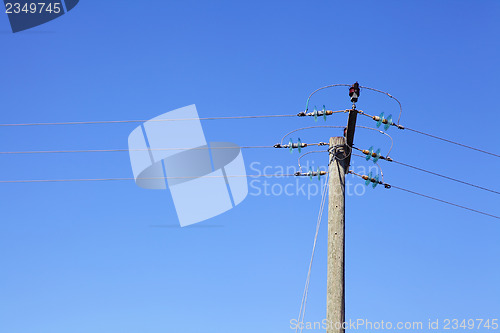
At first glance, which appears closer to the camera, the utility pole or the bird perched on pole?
the utility pole

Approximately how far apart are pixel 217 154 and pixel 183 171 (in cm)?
88

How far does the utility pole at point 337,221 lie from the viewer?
8398mm

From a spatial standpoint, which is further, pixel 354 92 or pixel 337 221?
pixel 354 92

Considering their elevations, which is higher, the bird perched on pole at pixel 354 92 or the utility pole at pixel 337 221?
the bird perched on pole at pixel 354 92

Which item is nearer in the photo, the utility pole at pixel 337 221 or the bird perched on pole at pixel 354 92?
the utility pole at pixel 337 221

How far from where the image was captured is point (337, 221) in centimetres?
887

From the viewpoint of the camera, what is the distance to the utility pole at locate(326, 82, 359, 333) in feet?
27.6

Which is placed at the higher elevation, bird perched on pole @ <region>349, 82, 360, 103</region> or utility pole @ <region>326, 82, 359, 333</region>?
bird perched on pole @ <region>349, 82, 360, 103</region>

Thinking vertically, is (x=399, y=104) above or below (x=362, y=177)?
above

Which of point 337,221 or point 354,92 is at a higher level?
point 354,92

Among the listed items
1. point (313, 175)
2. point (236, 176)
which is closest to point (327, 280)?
point (313, 175)

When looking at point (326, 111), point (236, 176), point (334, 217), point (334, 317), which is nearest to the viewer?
point (334, 317)

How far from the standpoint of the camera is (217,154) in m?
13.4

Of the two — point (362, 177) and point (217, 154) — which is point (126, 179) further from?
point (362, 177)
